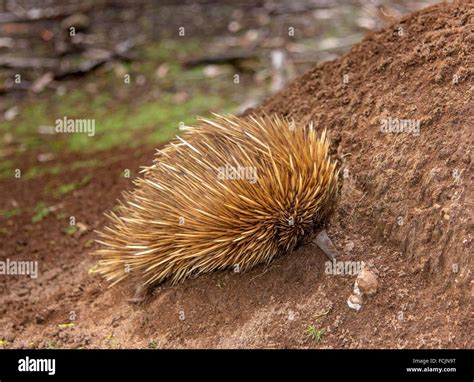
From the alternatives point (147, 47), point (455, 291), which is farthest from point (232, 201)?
point (147, 47)

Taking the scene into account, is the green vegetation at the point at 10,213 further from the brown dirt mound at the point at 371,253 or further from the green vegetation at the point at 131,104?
the brown dirt mound at the point at 371,253

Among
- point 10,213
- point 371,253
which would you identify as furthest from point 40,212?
point 371,253

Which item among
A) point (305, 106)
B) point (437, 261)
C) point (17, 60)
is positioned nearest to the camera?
point (437, 261)

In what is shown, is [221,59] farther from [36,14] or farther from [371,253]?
[371,253]

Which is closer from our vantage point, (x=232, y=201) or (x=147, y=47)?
(x=232, y=201)

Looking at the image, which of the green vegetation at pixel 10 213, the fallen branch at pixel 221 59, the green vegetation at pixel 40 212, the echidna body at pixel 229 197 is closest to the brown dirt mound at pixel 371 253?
the echidna body at pixel 229 197

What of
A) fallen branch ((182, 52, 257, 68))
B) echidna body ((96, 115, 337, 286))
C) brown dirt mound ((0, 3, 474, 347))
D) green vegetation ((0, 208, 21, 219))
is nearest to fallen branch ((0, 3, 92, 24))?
fallen branch ((182, 52, 257, 68))
